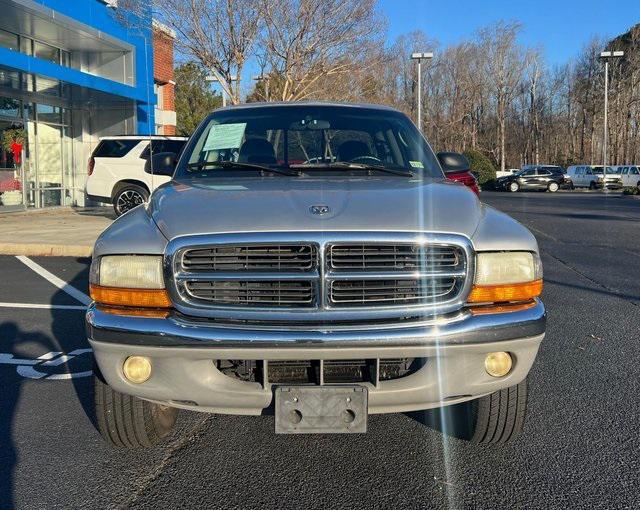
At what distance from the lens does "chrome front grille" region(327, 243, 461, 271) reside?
270 cm

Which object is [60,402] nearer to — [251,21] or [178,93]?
[251,21]

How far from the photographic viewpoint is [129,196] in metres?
14.2

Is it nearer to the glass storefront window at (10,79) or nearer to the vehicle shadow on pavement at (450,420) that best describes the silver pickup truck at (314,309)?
the vehicle shadow on pavement at (450,420)

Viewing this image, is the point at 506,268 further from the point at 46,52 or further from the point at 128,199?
the point at 46,52

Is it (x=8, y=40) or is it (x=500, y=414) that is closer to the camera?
(x=500, y=414)

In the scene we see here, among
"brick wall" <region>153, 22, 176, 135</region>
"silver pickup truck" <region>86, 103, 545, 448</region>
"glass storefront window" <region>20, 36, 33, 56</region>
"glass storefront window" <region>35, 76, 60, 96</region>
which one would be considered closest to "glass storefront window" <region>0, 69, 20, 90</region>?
"glass storefront window" <region>35, 76, 60, 96</region>

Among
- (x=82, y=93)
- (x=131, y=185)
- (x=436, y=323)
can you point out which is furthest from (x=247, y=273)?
(x=82, y=93)

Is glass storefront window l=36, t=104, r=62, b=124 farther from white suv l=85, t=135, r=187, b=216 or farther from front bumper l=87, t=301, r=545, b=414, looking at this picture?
front bumper l=87, t=301, r=545, b=414

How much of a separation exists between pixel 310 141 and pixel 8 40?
15811 mm

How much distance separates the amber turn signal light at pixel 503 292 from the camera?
2.77 meters

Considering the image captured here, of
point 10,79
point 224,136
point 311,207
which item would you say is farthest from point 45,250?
point 311,207

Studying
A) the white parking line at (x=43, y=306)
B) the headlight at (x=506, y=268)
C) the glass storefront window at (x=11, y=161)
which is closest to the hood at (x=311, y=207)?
the headlight at (x=506, y=268)

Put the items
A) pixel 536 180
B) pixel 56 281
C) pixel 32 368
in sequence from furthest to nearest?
pixel 536 180, pixel 56 281, pixel 32 368

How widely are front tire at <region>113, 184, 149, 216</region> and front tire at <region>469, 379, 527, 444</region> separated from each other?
39.7ft
